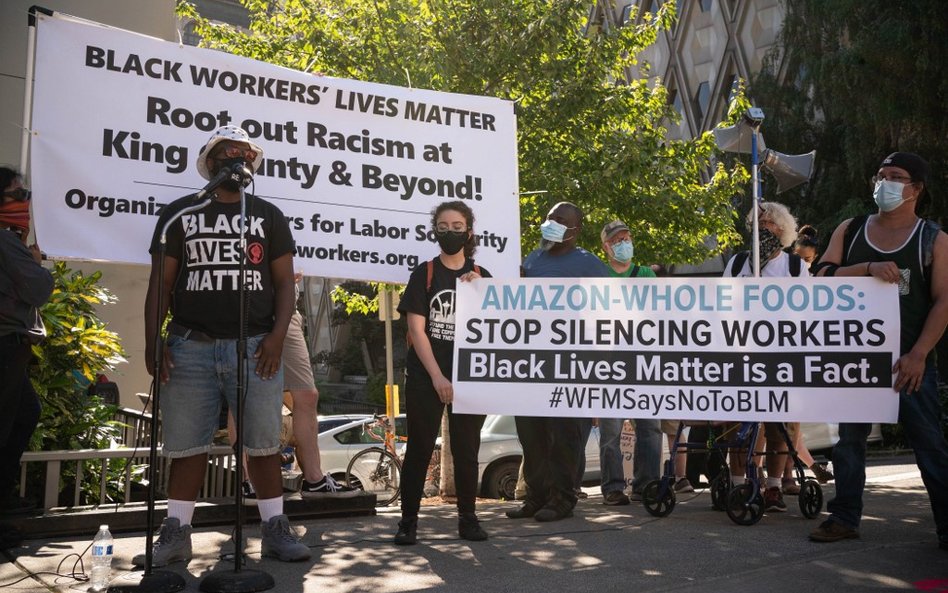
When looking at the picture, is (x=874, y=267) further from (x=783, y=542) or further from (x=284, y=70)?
(x=284, y=70)

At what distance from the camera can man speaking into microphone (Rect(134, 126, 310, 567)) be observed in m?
4.96

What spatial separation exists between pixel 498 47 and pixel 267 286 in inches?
326

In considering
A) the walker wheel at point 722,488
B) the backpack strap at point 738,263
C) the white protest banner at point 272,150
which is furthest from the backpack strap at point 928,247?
the white protest banner at point 272,150

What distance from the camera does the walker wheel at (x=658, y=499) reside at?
6.78 metres

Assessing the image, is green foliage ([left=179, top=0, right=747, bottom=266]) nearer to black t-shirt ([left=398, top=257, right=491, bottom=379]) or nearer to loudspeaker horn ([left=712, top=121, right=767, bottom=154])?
loudspeaker horn ([left=712, top=121, right=767, bottom=154])

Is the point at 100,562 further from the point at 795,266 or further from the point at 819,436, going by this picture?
the point at 819,436

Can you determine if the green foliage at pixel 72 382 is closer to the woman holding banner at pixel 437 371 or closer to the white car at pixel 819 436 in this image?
the woman holding banner at pixel 437 371

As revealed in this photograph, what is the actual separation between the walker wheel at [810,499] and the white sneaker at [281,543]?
3.30m

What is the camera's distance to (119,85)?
20.7 feet

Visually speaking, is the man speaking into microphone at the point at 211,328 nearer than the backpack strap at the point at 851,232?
Yes

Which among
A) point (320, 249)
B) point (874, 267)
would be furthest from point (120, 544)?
point (874, 267)

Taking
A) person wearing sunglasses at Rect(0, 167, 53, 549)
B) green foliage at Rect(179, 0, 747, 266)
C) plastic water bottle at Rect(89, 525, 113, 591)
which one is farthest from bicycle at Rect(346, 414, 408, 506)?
plastic water bottle at Rect(89, 525, 113, 591)

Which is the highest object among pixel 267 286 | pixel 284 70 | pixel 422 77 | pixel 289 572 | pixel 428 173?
pixel 422 77

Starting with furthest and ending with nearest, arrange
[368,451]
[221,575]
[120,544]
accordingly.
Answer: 1. [368,451]
2. [120,544]
3. [221,575]
